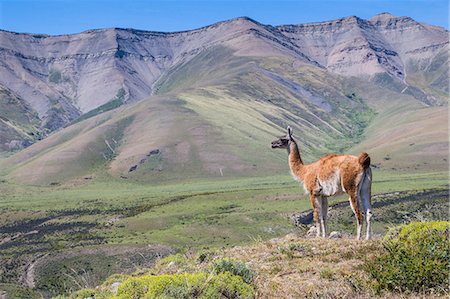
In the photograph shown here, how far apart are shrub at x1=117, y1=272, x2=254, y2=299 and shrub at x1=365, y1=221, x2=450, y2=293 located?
2.56 meters

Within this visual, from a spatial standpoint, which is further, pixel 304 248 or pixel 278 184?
pixel 278 184

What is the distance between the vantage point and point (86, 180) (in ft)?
477

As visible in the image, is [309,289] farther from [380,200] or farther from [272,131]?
[272,131]

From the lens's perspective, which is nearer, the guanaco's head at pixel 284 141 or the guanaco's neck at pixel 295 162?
the guanaco's neck at pixel 295 162

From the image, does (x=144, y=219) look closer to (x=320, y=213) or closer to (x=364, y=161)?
(x=320, y=213)

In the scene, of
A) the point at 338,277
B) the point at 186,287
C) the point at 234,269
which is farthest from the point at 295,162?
the point at 186,287

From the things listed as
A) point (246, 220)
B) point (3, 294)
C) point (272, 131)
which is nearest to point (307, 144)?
point (272, 131)

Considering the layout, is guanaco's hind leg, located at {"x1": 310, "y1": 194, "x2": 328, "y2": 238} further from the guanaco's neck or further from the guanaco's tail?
the guanaco's tail

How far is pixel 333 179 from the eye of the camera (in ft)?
51.9

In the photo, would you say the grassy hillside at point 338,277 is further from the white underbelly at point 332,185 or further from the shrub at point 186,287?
the white underbelly at point 332,185

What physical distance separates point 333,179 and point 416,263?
634cm

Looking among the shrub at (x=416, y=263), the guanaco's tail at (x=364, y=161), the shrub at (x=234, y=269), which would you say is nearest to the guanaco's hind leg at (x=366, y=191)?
the guanaco's tail at (x=364, y=161)

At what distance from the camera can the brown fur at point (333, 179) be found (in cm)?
1505

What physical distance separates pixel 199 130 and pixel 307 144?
40985 mm
